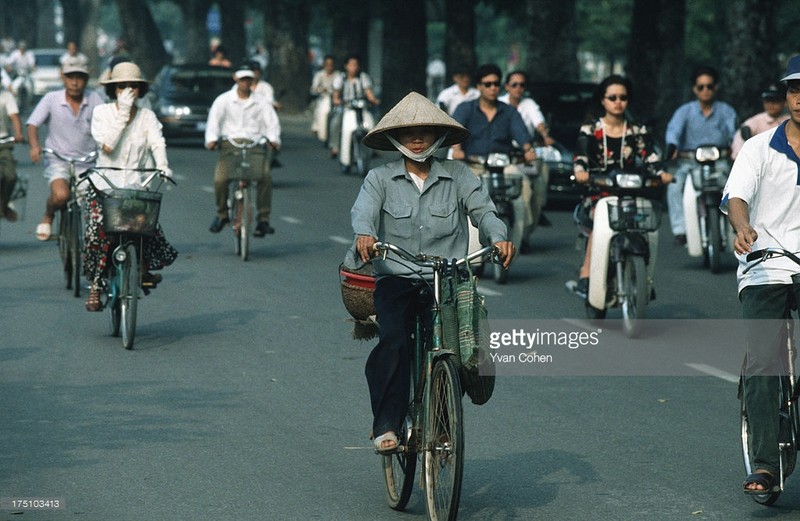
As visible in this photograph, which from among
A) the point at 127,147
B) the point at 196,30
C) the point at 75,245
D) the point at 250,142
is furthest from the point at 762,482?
the point at 196,30

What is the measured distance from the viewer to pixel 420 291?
668 cm

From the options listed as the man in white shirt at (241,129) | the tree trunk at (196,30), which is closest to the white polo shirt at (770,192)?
the man in white shirt at (241,129)

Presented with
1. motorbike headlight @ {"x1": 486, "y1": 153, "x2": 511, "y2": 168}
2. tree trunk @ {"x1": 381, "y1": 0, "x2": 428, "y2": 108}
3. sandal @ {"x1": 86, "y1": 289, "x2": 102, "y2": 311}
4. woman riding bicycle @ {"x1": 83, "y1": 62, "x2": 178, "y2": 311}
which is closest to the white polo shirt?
woman riding bicycle @ {"x1": 83, "y1": 62, "x2": 178, "y2": 311}

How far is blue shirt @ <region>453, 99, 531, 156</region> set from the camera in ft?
50.8

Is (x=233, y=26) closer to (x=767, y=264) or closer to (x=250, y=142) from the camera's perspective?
(x=250, y=142)

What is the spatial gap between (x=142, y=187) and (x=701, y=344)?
405 centimetres

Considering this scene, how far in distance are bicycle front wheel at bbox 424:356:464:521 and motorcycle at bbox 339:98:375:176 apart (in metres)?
20.8

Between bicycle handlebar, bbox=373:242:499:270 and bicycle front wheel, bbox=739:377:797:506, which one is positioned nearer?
bicycle handlebar, bbox=373:242:499:270

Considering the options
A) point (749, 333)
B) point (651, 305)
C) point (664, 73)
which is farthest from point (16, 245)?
point (664, 73)

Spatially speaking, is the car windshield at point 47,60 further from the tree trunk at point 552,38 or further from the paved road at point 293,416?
the paved road at point 293,416

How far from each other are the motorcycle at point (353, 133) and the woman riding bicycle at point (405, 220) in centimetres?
2015

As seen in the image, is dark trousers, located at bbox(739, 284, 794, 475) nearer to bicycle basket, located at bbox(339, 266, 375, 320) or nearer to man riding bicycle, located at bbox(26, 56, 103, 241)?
bicycle basket, located at bbox(339, 266, 375, 320)

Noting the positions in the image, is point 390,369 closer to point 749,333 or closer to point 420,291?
point 420,291

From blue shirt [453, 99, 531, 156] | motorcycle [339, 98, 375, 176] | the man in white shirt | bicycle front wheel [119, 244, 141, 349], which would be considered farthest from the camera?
motorcycle [339, 98, 375, 176]
